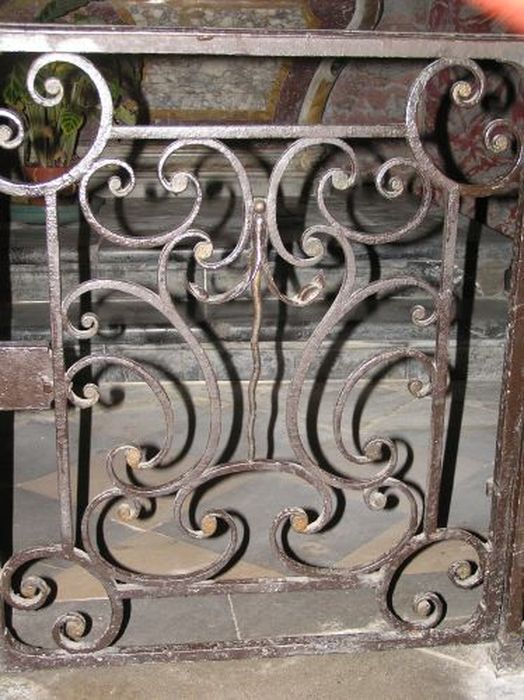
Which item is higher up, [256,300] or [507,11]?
[507,11]

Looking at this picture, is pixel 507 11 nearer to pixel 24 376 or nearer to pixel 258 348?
pixel 258 348

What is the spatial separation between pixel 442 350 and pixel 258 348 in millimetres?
324

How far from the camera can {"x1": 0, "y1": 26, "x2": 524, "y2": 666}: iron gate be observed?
4.76 feet

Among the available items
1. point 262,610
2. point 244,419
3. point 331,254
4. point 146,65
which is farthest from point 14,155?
point 262,610

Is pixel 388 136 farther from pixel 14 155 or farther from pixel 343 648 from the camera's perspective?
pixel 14 155

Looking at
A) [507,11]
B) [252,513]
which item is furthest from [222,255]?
[507,11]

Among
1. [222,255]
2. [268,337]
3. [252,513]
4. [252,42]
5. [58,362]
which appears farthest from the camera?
[222,255]

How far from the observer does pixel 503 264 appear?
404 centimetres

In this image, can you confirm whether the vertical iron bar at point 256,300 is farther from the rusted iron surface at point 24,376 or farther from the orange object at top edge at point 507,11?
the orange object at top edge at point 507,11

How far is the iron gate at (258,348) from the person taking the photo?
1450 millimetres

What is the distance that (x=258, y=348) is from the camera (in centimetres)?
159

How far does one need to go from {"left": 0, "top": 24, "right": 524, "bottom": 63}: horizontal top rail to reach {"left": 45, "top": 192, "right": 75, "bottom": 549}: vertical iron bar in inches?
9.1

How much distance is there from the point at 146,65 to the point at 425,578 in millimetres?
3864

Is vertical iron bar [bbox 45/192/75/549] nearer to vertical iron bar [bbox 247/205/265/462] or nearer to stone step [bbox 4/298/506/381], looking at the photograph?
vertical iron bar [bbox 247/205/265/462]
